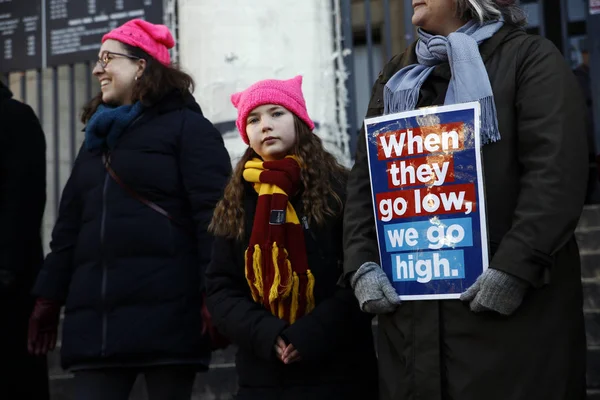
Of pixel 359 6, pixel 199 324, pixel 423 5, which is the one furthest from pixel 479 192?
pixel 359 6

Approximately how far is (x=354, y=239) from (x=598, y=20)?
176 inches

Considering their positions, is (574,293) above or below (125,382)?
above

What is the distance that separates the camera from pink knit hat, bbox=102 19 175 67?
12.2 feet

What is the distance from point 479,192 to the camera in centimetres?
243

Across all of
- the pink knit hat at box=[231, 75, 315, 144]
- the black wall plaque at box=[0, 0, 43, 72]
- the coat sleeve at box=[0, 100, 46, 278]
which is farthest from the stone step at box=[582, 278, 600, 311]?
the black wall plaque at box=[0, 0, 43, 72]

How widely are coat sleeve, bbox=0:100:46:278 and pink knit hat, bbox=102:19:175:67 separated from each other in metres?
0.54

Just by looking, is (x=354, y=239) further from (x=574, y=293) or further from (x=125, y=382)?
(x=125, y=382)

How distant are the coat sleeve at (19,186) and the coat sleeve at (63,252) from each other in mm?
237

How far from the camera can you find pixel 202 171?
3471 millimetres

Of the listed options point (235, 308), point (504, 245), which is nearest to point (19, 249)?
point (235, 308)

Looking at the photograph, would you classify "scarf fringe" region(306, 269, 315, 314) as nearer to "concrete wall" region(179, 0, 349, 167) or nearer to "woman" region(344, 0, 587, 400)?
"woman" region(344, 0, 587, 400)

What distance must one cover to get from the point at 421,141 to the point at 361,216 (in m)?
0.28

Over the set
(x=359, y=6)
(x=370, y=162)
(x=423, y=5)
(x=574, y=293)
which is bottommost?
(x=574, y=293)

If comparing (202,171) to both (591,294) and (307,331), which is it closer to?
(307,331)
